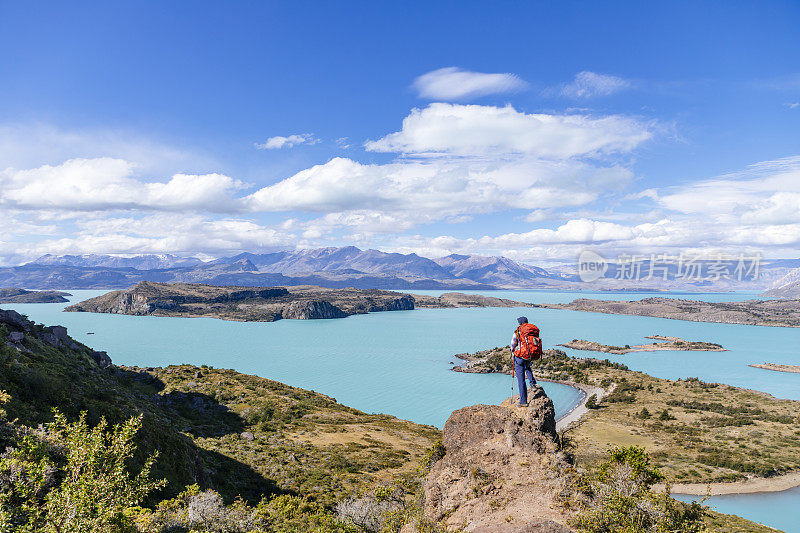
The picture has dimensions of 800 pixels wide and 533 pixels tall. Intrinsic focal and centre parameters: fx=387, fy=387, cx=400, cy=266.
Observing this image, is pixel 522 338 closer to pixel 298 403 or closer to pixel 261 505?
pixel 261 505

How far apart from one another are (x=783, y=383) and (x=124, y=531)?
18365cm

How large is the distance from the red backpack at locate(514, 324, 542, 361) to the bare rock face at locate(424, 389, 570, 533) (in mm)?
2380

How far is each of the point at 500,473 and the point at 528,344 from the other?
4890mm

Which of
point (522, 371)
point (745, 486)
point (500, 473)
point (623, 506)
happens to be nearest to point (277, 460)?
point (500, 473)

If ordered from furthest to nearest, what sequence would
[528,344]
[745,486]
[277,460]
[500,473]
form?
[745,486] < [277,460] < [528,344] < [500,473]

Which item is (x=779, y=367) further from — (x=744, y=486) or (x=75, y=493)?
(x=75, y=493)

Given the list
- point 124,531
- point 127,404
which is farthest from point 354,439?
point 124,531

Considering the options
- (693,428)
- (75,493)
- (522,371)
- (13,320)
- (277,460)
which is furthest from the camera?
(693,428)

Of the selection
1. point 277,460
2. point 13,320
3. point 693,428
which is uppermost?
point 13,320

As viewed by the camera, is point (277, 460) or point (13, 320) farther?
point (277, 460)

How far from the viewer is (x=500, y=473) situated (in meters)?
14.4

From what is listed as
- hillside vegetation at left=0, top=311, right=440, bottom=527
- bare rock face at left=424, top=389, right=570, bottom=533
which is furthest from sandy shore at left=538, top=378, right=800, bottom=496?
bare rock face at left=424, top=389, right=570, bottom=533

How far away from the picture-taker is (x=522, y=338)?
613 inches

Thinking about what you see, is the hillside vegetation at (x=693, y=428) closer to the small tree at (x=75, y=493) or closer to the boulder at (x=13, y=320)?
the small tree at (x=75, y=493)
